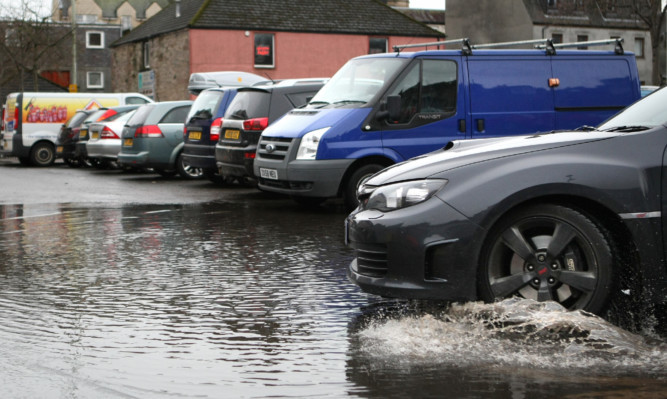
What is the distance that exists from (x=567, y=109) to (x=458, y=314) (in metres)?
8.17

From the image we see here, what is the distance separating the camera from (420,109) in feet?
41.6

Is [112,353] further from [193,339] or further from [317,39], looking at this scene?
[317,39]

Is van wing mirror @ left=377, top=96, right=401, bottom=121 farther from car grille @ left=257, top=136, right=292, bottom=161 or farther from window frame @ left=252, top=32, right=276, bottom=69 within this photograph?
window frame @ left=252, top=32, right=276, bottom=69

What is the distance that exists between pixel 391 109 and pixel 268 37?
3925cm

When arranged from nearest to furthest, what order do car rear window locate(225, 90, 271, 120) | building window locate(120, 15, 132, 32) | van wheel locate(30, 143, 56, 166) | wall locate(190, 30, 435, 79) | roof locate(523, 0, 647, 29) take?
1. car rear window locate(225, 90, 271, 120)
2. van wheel locate(30, 143, 56, 166)
3. wall locate(190, 30, 435, 79)
4. roof locate(523, 0, 647, 29)
5. building window locate(120, 15, 132, 32)

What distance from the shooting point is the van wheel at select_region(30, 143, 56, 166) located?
29020 mm

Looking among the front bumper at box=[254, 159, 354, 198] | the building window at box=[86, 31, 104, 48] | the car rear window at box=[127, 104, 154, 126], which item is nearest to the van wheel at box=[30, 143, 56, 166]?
the car rear window at box=[127, 104, 154, 126]

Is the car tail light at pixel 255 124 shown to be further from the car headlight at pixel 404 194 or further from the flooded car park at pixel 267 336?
the car headlight at pixel 404 194

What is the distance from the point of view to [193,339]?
557cm

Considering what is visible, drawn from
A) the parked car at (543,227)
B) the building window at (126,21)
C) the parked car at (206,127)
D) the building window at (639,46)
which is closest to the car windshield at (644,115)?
the parked car at (543,227)

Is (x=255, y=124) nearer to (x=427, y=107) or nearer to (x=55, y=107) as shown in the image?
(x=427, y=107)

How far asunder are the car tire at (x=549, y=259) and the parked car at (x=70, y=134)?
75.0ft

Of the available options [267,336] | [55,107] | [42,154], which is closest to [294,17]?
[55,107]

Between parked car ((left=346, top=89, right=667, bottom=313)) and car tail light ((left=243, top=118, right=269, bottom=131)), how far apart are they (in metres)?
9.84
